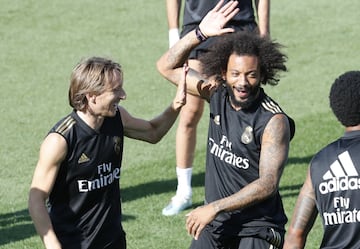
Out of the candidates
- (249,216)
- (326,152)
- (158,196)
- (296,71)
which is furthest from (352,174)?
(296,71)

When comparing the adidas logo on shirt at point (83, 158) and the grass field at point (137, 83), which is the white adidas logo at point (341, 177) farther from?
the grass field at point (137, 83)

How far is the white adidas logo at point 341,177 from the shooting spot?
561 cm

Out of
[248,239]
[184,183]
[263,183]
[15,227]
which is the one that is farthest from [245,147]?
[15,227]

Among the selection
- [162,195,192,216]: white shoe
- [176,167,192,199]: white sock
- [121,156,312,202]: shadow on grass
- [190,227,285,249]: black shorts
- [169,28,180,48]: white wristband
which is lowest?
[121,156,312,202]: shadow on grass

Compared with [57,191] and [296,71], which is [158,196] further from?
[296,71]

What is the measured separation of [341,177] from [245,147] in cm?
133

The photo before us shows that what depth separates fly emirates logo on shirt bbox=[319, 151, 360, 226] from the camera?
5605 millimetres

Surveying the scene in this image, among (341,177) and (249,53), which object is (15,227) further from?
(341,177)

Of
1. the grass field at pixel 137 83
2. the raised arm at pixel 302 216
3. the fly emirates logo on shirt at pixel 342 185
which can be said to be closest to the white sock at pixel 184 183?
the grass field at pixel 137 83

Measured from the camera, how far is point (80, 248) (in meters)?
6.79

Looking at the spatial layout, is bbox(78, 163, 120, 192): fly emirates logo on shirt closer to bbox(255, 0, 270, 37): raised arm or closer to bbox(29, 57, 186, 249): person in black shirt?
bbox(29, 57, 186, 249): person in black shirt

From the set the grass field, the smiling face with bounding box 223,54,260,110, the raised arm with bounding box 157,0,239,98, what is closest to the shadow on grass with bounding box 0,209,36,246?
the grass field

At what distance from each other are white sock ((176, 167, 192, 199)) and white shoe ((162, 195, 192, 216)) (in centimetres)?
4

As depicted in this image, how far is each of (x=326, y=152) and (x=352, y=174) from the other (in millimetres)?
221
